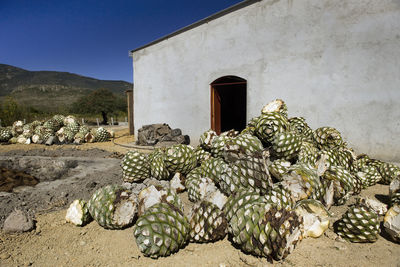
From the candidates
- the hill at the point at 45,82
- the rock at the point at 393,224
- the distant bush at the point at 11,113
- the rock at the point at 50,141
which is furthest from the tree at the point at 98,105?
the hill at the point at 45,82

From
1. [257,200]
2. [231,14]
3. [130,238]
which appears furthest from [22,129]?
[257,200]

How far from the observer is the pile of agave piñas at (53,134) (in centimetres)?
975

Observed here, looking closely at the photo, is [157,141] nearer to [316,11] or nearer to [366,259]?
[316,11]

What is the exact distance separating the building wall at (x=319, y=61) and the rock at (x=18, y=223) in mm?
4956

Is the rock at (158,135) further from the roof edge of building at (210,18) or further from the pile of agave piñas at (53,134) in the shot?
the roof edge of building at (210,18)

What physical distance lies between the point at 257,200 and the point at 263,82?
13.7 feet

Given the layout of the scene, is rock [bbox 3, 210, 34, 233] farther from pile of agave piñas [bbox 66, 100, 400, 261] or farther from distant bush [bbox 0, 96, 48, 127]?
distant bush [bbox 0, 96, 48, 127]

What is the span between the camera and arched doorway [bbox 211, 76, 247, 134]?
6625 millimetres

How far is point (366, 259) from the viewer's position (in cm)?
182

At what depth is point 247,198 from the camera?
205 cm

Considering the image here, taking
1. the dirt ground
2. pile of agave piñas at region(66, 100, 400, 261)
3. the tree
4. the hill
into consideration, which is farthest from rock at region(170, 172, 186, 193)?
the hill

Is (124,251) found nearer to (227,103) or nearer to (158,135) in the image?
(158,135)

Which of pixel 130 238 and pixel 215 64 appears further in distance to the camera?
pixel 215 64

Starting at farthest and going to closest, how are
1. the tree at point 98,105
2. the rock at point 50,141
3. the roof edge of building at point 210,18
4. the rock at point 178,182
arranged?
the tree at point 98,105 → the rock at point 50,141 → the roof edge of building at point 210,18 → the rock at point 178,182
